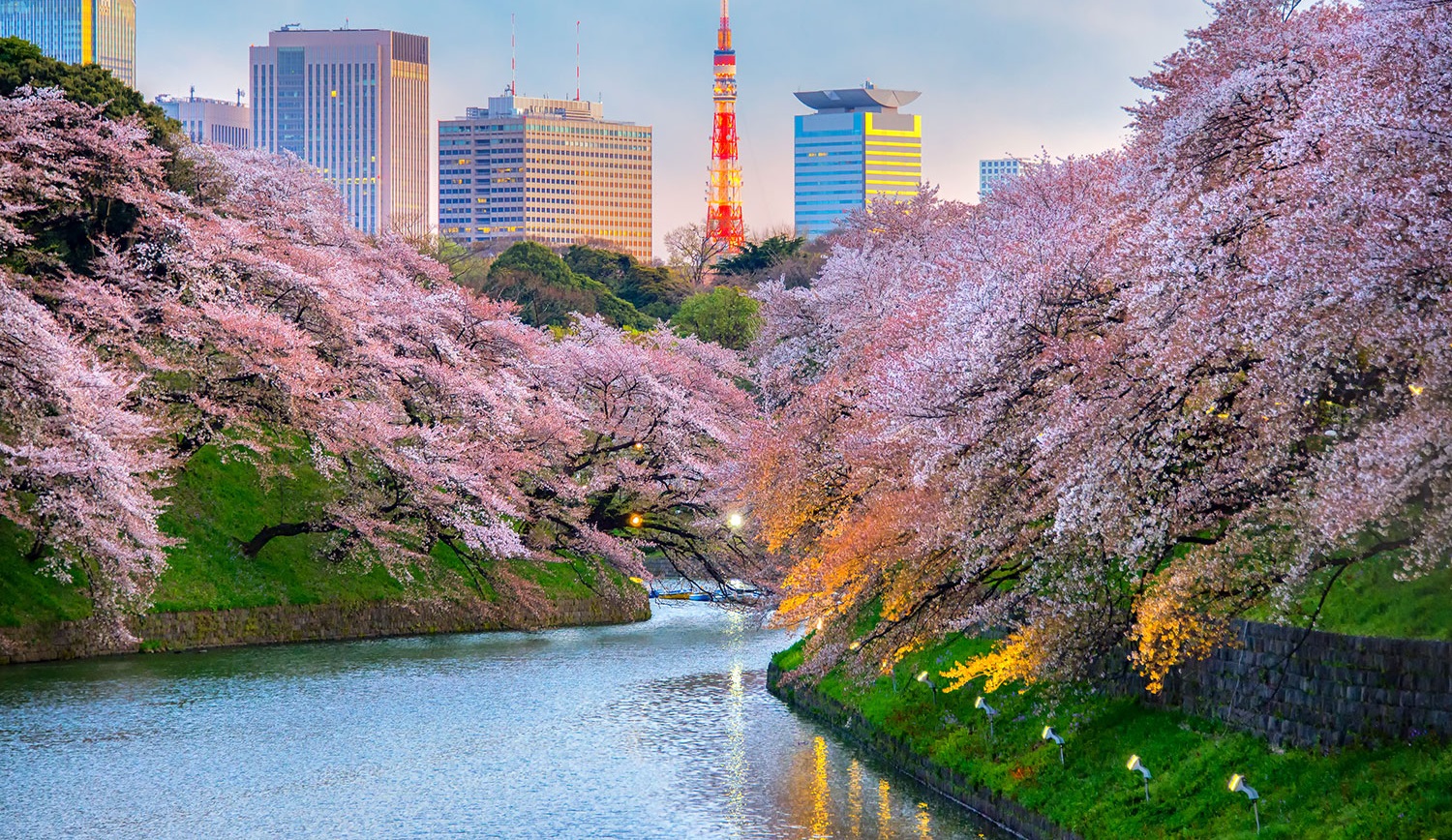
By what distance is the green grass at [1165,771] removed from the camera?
13609 millimetres

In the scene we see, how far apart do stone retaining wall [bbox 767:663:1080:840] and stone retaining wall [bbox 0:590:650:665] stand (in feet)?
44.3

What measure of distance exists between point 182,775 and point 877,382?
39.0ft

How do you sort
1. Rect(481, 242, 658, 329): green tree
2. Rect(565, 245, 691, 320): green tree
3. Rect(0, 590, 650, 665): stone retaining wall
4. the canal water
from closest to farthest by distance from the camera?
the canal water
Rect(0, 590, 650, 665): stone retaining wall
Rect(481, 242, 658, 329): green tree
Rect(565, 245, 691, 320): green tree

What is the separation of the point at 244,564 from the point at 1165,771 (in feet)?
94.1

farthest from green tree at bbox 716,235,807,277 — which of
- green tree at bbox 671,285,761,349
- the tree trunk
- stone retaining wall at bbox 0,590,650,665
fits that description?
the tree trunk

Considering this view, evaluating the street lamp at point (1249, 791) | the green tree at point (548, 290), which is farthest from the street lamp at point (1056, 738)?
the green tree at point (548, 290)

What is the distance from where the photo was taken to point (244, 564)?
1572 inches

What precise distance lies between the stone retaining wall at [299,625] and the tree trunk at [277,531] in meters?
2.00

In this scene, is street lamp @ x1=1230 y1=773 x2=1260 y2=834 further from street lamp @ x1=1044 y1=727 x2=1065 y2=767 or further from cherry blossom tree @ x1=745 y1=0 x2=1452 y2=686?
street lamp @ x1=1044 y1=727 x2=1065 y2=767

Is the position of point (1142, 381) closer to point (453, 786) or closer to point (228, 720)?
point (453, 786)

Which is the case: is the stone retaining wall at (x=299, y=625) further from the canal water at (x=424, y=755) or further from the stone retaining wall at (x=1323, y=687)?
the stone retaining wall at (x=1323, y=687)

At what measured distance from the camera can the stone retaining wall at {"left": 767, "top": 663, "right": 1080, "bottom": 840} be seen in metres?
18.8

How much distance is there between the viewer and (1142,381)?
14.9 meters

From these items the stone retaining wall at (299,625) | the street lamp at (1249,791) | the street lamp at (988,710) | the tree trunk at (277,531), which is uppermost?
the tree trunk at (277,531)
